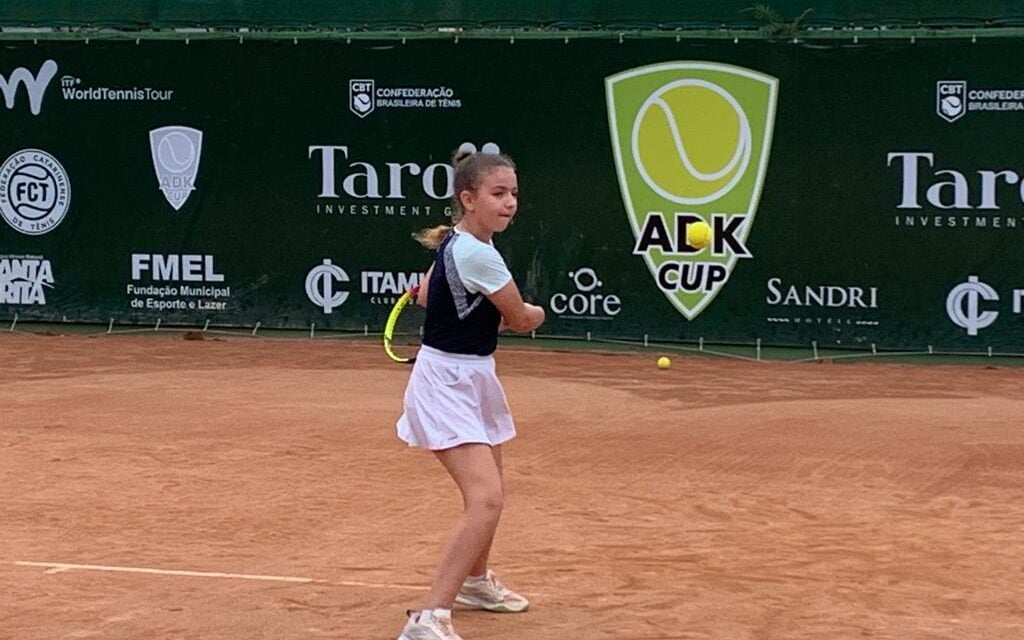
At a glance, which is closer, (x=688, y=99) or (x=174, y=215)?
(x=688, y=99)

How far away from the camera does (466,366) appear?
613 cm

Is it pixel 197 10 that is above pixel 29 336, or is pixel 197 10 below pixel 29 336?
above

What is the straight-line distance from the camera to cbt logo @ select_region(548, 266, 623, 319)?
15719mm

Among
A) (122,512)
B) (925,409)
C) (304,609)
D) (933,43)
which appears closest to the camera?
(304,609)

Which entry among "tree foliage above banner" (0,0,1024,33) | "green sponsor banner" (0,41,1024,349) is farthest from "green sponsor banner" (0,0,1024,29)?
"green sponsor banner" (0,41,1024,349)

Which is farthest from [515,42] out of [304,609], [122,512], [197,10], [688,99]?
[304,609]

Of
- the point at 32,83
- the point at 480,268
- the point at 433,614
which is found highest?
the point at 32,83

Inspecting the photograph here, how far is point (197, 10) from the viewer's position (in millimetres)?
17031

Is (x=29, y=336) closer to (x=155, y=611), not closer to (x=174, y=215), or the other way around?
(x=174, y=215)

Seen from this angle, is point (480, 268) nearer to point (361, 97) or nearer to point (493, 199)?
point (493, 199)

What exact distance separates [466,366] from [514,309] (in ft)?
0.98

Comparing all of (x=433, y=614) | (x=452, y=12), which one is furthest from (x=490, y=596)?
(x=452, y=12)

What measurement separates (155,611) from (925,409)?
7.01 meters

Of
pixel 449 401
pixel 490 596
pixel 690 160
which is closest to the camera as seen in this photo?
pixel 449 401
